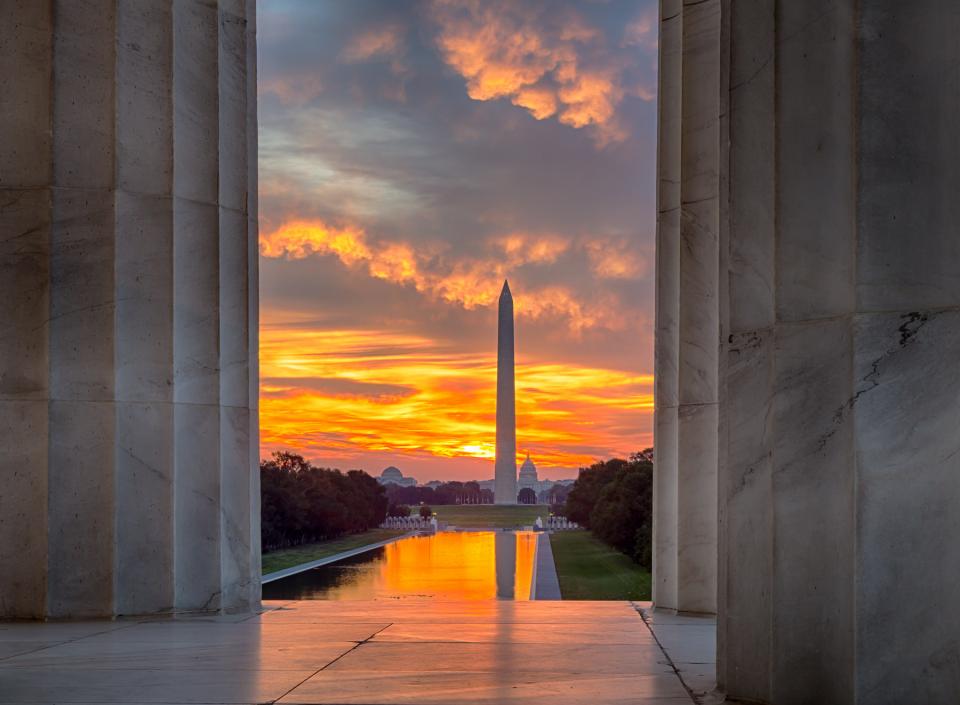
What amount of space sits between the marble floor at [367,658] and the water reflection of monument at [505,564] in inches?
1637

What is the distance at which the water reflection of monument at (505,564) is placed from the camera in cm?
8375

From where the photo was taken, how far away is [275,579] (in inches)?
A: 3681

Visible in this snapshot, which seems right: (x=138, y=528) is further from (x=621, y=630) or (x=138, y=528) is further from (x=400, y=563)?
(x=400, y=563)

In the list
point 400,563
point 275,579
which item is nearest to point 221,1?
point 275,579

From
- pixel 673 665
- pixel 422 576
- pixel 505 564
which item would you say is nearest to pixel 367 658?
pixel 673 665

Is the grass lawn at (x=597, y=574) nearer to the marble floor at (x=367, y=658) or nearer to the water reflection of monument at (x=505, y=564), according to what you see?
the water reflection of monument at (x=505, y=564)

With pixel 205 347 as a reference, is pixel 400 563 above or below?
below

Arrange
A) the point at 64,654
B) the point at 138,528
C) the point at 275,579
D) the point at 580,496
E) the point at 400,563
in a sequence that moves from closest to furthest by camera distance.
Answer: the point at 64,654 → the point at 138,528 → the point at 275,579 → the point at 400,563 → the point at 580,496

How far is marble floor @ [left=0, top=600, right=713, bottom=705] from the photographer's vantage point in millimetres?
13219

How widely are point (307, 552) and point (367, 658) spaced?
421 ft

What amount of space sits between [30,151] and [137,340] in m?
3.76

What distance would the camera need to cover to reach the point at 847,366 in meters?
11.8

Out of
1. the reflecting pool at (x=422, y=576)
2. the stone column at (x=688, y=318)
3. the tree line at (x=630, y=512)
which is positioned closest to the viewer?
the stone column at (x=688, y=318)

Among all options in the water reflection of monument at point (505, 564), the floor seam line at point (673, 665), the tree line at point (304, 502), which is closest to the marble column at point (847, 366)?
the floor seam line at point (673, 665)
